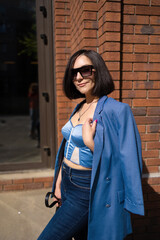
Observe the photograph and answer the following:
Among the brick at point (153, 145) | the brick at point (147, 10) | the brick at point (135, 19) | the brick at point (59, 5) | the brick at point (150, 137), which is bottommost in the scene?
the brick at point (153, 145)

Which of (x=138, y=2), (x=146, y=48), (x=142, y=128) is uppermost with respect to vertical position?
(x=138, y=2)

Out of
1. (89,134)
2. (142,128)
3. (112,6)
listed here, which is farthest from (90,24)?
(89,134)

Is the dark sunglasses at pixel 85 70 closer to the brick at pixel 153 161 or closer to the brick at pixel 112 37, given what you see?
the brick at pixel 112 37

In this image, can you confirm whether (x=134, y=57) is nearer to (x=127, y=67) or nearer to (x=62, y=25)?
(x=127, y=67)

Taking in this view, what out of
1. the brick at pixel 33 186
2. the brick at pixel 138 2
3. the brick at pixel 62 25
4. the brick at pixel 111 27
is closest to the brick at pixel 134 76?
the brick at pixel 111 27

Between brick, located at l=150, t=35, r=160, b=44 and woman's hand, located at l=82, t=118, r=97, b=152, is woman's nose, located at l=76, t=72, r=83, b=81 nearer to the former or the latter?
woman's hand, located at l=82, t=118, r=97, b=152

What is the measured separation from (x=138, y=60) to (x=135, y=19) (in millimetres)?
415

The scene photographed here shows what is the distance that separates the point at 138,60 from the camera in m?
2.27

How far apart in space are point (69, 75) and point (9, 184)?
2.52 m

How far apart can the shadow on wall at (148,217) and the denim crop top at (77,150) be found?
3.72 ft

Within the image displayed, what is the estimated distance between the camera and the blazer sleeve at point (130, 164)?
1.33m

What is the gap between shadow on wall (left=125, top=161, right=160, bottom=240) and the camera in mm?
2355

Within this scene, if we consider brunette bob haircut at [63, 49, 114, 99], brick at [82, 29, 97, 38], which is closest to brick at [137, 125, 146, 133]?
brunette bob haircut at [63, 49, 114, 99]

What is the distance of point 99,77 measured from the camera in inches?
60.3
